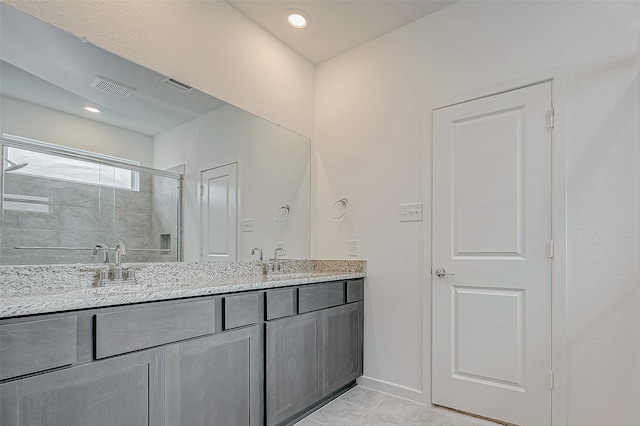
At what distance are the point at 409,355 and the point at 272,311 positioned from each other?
45.4 inches

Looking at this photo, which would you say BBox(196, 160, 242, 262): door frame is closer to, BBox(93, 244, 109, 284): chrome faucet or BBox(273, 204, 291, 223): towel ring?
BBox(273, 204, 291, 223): towel ring

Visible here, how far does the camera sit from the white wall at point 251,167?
212cm

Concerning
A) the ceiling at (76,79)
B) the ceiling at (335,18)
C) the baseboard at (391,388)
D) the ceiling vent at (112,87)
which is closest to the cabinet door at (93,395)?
the ceiling at (76,79)

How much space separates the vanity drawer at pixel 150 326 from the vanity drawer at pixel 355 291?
1.18 meters

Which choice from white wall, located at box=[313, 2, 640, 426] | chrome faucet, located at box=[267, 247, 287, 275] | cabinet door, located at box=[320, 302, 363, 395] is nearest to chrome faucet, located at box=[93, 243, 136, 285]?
chrome faucet, located at box=[267, 247, 287, 275]

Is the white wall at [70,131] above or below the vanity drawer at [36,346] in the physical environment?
above

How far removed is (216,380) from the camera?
1.61 meters

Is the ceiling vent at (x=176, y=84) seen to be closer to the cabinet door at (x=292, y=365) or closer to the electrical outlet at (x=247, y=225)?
the electrical outlet at (x=247, y=225)

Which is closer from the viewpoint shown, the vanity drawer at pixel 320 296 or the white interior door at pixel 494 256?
the white interior door at pixel 494 256

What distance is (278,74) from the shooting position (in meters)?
2.81

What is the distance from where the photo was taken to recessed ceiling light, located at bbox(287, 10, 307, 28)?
98.4 inches

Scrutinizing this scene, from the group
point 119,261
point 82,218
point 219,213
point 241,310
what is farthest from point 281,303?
point 82,218

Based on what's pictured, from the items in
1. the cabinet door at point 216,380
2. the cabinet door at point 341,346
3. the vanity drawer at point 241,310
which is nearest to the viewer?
the cabinet door at point 216,380

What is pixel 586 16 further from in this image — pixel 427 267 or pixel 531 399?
pixel 531 399
